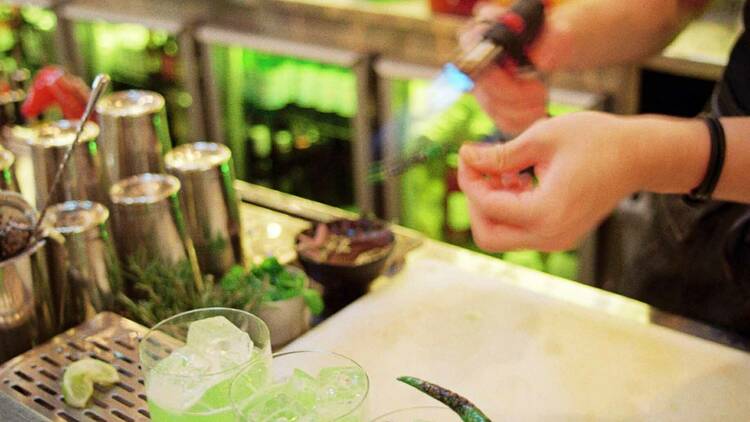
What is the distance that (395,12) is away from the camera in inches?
117

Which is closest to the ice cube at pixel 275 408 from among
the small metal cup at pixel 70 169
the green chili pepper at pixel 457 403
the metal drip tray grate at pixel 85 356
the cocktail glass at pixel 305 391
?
the cocktail glass at pixel 305 391

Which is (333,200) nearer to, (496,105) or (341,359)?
(496,105)

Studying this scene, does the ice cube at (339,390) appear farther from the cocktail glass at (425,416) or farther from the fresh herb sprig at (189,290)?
the fresh herb sprig at (189,290)

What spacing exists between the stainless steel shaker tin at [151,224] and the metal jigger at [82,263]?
0.11ft

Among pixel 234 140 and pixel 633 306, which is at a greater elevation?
pixel 633 306

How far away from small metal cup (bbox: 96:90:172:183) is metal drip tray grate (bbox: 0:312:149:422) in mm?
354

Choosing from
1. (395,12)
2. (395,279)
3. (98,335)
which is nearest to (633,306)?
(395,279)

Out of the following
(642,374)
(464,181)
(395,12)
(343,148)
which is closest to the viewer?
(464,181)

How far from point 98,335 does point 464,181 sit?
0.60 metres

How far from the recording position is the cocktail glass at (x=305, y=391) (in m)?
0.96

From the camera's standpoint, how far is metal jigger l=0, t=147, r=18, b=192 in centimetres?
157

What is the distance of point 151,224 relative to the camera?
4.75ft

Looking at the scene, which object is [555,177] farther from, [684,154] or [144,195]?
[144,195]

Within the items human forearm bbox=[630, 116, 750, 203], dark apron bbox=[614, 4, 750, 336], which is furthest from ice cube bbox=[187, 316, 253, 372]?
dark apron bbox=[614, 4, 750, 336]
